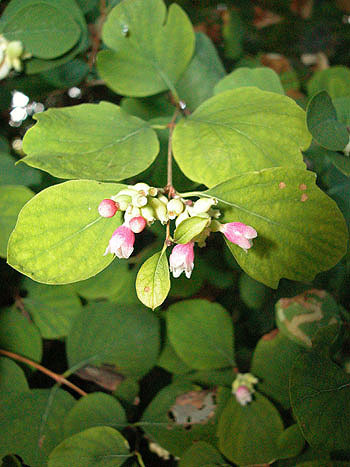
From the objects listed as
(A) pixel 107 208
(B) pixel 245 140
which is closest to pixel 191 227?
(A) pixel 107 208

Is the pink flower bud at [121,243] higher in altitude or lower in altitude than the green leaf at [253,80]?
lower

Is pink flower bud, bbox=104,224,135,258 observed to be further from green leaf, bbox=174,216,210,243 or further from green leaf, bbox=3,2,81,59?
green leaf, bbox=3,2,81,59

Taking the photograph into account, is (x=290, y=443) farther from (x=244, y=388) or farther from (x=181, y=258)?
(x=181, y=258)

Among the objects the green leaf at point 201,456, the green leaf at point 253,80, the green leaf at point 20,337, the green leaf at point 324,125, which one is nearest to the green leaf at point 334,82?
the green leaf at point 253,80

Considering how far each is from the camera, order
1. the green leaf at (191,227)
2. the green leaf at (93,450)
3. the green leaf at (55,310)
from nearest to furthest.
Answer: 1. the green leaf at (191,227)
2. the green leaf at (93,450)
3. the green leaf at (55,310)

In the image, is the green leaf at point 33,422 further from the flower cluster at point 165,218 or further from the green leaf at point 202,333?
the flower cluster at point 165,218
